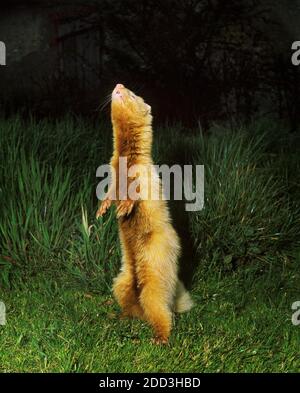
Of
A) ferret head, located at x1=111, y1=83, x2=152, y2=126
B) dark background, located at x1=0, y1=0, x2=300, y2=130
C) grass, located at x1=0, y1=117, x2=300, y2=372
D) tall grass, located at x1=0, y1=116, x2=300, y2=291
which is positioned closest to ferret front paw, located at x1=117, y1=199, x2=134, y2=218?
ferret head, located at x1=111, y1=83, x2=152, y2=126

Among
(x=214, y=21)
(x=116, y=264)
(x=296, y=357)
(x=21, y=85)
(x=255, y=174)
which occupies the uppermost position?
(x=214, y=21)

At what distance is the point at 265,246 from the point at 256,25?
4.89m

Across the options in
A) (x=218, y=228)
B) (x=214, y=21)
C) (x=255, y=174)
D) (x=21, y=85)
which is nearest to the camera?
(x=218, y=228)

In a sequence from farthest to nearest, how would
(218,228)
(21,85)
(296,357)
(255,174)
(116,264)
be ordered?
(21,85)
(255,174)
(218,228)
(116,264)
(296,357)

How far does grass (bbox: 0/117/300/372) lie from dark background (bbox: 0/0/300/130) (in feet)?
7.36

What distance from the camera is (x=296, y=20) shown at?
948cm

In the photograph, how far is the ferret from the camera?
12.5 ft

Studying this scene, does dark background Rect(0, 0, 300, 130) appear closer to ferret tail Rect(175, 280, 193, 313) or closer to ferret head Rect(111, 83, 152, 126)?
ferret tail Rect(175, 280, 193, 313)

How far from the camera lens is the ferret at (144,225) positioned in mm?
3797

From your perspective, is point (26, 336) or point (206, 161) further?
point (206, 161)

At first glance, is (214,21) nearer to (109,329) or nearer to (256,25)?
(256,25)

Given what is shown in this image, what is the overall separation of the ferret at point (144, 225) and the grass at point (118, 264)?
0.71ft

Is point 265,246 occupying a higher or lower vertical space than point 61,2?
lower

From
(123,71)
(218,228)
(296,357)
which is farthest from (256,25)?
(296,357)
